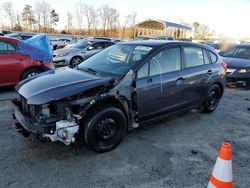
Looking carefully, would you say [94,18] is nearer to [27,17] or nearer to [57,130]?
[27,17]

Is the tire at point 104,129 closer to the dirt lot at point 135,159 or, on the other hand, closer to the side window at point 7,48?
the dirt lot at point 135,159

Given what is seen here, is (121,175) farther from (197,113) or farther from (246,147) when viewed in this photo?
(197,113)

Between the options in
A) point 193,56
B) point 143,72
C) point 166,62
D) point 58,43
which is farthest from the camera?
point 58,43

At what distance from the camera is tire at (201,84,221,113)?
5.84 m

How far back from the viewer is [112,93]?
3.86 meters

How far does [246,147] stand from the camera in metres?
4.39

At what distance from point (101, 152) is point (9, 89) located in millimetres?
5024

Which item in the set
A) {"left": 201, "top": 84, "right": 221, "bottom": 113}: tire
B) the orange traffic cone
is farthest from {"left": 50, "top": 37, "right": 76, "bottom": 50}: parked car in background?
the orange traffic cone

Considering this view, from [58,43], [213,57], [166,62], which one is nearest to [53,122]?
[166,62]

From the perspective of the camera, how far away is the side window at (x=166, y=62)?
4410 mm

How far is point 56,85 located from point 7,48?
427 centimetres

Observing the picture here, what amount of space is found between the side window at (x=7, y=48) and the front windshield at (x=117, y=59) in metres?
3.31

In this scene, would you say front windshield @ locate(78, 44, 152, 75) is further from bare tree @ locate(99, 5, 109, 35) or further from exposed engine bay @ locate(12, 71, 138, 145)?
bare tree @ locate(99, 5, 109, 35)

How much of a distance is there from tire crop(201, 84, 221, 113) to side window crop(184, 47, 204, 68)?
778 mm
